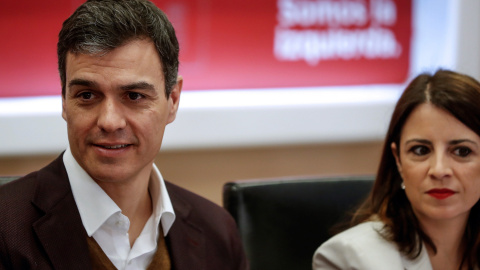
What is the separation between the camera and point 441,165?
1.81 metres

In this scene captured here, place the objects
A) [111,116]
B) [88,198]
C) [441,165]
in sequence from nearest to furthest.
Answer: [111,116]
[88,198]
[441,165]

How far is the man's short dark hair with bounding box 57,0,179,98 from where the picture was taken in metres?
1.46

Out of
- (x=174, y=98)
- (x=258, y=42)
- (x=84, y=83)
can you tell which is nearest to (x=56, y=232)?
(x=84, y=83)

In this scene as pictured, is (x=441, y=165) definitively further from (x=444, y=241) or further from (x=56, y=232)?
(x=56, y=232)

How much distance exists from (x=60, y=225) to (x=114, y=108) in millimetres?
298

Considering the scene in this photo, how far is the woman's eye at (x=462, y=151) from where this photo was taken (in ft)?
6.10

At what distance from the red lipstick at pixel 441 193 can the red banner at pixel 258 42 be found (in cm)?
123

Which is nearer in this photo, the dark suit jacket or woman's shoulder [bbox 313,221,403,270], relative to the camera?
the dark suit jacket

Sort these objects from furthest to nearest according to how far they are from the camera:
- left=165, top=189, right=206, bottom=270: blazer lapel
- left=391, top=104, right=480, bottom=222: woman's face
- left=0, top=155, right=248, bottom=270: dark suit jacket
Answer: left=391, top=104, right=480, bottom=222: woman's face, left=165, top=189, right=206, bottom=270: blazer lapel, left=0, top=155, right=248, bottom=270: dark suit jacket

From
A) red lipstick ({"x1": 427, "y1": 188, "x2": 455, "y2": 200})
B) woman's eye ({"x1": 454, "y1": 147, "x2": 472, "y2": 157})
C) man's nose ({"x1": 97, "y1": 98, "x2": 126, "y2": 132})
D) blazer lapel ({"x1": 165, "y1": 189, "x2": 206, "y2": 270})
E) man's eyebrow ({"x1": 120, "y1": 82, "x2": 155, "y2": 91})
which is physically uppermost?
man's eyebrow ({"x1": 120, "y1": 82, "x2": 155, "y2": 91})

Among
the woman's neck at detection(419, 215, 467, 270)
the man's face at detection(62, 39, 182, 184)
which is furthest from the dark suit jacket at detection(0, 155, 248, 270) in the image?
the woman's neck at detection(419, 215, 467, 270)

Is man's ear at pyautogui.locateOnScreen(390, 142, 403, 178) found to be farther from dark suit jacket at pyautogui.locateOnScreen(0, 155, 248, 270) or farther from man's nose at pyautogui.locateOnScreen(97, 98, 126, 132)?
man's nose at pyautogui.locateOnScreen(97, 98, 126, 132)

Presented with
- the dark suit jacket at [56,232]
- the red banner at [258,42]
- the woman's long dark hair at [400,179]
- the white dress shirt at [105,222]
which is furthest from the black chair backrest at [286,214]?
the red banner at [258,42]

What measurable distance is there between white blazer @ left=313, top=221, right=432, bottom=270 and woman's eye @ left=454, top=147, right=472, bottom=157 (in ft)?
0.98
